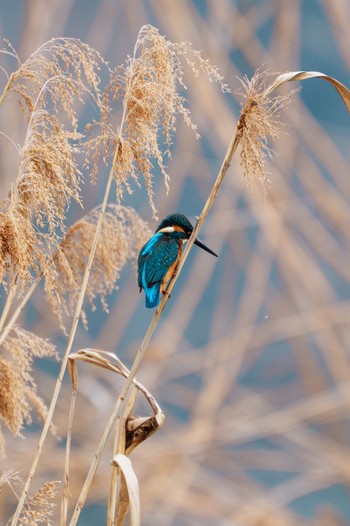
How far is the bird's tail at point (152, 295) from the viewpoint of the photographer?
110 centimetres

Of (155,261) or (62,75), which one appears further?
(155,261)

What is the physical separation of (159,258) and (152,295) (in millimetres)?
59

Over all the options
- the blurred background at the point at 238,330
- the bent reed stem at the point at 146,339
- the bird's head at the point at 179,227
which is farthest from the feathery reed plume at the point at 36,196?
the blurred background at the point at 238,330

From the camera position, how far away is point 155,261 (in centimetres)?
108

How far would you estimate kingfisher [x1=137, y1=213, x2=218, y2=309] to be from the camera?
1.08m

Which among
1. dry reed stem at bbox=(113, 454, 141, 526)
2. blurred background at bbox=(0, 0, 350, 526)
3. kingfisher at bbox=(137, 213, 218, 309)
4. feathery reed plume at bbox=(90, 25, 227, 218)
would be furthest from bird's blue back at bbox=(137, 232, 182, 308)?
blurred background at bbox=(0, 0, 350, 526)

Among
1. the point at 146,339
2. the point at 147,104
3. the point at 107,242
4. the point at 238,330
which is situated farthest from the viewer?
the point at 238,330

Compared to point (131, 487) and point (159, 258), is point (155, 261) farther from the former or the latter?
point (131, 487)

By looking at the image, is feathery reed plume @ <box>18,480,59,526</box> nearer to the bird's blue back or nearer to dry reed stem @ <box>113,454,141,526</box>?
dry reed stem @ <box>113,454,141,526</box>

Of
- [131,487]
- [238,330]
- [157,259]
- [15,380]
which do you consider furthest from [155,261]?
[238,330]

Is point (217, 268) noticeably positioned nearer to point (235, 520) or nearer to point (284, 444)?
point (284, 444)

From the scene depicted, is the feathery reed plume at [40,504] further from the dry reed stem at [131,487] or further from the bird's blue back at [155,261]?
the bird's blue back at [155,261]

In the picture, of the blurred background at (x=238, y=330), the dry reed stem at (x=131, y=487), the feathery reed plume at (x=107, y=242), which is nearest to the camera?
the dry reed stem at (x=131, y=487)

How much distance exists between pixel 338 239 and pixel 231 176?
0.55m
